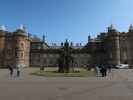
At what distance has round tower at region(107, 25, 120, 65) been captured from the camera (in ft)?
354

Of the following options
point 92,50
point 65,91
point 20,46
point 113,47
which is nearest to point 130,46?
point 113,47

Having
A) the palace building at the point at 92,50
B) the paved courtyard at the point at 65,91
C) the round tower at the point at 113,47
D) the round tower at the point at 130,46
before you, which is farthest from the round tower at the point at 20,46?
the paved courtyard at the point at 65,91

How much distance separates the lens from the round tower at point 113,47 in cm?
10788

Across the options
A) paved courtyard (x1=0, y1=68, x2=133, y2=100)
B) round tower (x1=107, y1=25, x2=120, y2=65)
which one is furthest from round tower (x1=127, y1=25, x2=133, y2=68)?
paved courtyard (x1=0, y1=68, x2=133, y2=100)

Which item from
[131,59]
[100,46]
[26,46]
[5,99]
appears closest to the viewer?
[5,99]

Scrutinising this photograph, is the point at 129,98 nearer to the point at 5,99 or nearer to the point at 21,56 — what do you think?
the point at 5,99

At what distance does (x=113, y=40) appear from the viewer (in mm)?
110375

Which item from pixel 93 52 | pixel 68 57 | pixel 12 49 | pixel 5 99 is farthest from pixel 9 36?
pixel 5 99

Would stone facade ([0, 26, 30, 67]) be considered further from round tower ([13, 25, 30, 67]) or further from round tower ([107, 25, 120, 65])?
round tower ([107, 25, 120, 65])

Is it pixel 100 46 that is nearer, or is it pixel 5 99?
pixel 5 99

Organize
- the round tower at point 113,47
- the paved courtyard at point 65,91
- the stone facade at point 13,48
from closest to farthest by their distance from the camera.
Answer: the paved courtyard at point 65,91 → the round tower at point 113,47 → the stone facade at point 13,48

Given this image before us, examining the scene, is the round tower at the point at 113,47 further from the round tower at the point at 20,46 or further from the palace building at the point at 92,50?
the round tower at the point at 20,46

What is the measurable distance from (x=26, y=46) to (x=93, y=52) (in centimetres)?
3257

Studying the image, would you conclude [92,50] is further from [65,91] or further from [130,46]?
[65,91]
